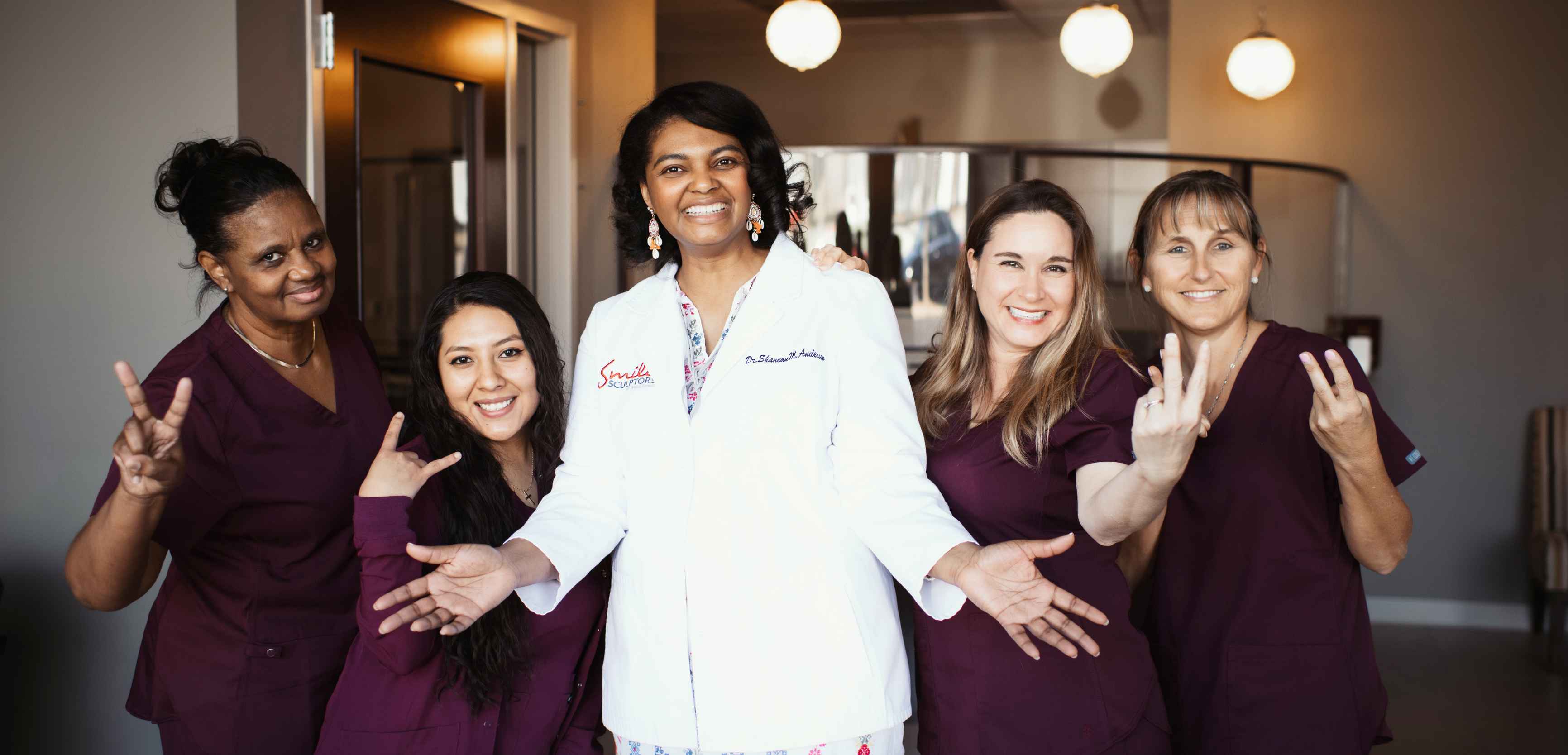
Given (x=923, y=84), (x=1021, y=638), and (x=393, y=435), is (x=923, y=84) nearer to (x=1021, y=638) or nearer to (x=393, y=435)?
(x=393, y=435)

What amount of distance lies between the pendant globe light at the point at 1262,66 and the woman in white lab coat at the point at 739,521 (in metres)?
4.30

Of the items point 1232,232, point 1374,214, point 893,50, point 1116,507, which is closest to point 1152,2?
point 893,50

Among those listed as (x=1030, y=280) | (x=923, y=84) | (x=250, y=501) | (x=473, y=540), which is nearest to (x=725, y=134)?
(x=1030, y=280)

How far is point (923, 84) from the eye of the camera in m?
10.5

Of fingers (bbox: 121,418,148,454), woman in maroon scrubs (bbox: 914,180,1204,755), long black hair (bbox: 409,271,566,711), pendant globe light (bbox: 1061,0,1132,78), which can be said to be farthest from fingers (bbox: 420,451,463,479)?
pendant globe light (bbox: 1061,0,1132,78)

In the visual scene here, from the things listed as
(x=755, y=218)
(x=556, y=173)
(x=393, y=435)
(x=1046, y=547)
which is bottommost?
A: (x=1046, y=547)

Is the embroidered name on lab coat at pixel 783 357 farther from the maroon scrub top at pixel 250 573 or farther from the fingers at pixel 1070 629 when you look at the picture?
the maroon scrub top at pixel 250 573

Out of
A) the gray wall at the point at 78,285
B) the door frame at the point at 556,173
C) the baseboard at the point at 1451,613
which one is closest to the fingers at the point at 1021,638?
the gray wall at the point at 78,285

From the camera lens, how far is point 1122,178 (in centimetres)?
546

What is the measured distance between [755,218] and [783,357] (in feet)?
0.91

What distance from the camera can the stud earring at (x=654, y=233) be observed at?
2.06 m

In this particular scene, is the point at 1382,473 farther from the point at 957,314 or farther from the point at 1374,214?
the point at 1374,214

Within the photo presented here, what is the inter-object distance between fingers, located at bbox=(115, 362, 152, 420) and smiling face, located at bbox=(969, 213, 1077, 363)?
125 cm

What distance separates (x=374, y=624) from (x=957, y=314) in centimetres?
107
